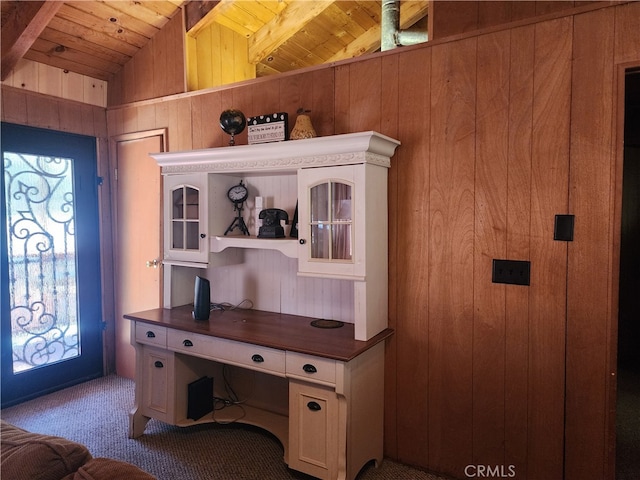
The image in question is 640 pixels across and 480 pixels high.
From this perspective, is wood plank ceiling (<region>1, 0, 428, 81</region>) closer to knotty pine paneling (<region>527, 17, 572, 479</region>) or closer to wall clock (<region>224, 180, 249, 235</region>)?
wall clock (<region>224, 180, 249, 235</region>)

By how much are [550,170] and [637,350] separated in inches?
107

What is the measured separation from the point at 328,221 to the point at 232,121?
0.97 meters

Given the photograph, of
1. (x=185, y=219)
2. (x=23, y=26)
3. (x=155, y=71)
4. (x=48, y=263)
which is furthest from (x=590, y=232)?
(x=48, y=263)

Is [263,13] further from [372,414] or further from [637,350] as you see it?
[637,350]

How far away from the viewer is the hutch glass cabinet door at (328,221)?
2.16 m

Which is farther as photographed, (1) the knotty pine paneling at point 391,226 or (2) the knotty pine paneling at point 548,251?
(1) the knotty pine paneling at point 391,226

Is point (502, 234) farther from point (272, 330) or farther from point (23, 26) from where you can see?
point (23, 26)

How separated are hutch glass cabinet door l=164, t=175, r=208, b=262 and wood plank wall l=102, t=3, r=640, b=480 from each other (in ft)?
3.01

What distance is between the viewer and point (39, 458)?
37.4 inches

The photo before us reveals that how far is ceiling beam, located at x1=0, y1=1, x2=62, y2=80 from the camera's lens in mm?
2557

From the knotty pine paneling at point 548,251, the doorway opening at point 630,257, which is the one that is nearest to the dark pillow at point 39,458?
the knotty pine paneling at point 548,251

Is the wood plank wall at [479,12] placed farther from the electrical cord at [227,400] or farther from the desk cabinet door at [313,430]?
the electrical cord at [227,400]

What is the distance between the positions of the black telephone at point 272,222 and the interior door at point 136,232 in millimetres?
1182

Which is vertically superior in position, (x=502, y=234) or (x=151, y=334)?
(x=502, y=234)
